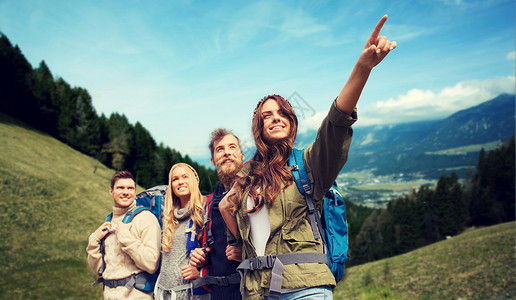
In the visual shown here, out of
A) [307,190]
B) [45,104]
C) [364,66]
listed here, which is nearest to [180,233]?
[307,190]

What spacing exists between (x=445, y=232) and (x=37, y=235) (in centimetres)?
7077

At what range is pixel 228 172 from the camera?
4047mm

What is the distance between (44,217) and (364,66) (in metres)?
28.8

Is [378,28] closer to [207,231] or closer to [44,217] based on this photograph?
[207,231]

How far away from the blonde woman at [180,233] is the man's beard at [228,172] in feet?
1.81

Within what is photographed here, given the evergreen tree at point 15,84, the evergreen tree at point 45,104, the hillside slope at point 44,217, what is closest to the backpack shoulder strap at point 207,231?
the hillside slope at point 44,217

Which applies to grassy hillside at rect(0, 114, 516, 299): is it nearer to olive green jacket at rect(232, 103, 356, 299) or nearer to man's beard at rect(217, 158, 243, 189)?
man's beard at rect(217, 158, 243, 189)

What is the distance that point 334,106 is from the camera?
1895mm

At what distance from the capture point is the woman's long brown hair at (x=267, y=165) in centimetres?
231

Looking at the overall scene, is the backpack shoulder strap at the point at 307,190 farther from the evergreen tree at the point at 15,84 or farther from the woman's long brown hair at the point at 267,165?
the evergreen tree at the point at 15,84

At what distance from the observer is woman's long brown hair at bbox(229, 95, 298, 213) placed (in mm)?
2309

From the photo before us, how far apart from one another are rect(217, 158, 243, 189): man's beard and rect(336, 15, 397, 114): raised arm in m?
2.31

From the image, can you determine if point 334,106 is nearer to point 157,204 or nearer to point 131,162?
point 157,204

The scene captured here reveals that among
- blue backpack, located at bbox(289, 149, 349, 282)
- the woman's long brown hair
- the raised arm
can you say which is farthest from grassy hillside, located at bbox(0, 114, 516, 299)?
the raised arm
